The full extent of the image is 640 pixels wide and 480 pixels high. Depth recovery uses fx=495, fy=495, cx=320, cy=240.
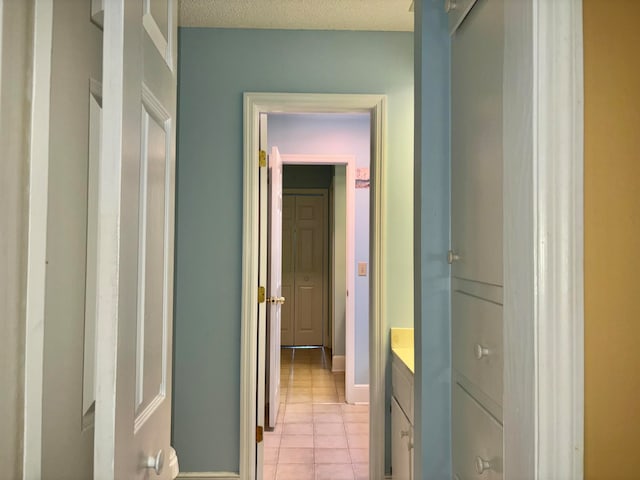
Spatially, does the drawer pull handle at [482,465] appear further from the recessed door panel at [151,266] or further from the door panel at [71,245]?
the door panel at [71,245]

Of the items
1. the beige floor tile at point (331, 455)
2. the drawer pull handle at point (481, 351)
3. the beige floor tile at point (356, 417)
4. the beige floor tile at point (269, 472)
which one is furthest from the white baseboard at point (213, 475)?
the drawer pull handle at point (481, 351)

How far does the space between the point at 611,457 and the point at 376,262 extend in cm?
184

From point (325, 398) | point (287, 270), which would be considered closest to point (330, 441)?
point (325, 398)

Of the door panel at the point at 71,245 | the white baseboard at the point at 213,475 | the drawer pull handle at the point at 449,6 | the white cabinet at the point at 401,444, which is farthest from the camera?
the white baseboard at the point at 213,475

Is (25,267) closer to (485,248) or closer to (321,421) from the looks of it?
(485,248)

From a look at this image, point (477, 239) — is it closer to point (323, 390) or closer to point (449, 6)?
point (449, 6)

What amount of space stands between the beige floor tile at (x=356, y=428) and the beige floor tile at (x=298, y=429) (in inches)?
10.6

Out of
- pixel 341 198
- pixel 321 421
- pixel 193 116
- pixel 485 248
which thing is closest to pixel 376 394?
pixel 321 421

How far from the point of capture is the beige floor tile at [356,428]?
11.6ft

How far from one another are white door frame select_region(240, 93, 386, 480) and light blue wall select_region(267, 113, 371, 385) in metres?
1.41

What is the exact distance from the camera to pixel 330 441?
133 inches

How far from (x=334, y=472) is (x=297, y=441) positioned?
0.53 meters

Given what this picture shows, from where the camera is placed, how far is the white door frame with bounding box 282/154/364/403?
4.14 meters

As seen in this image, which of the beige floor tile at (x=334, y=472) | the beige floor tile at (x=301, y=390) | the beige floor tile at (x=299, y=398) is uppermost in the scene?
the beige floor tile at (x=334, y=472)
